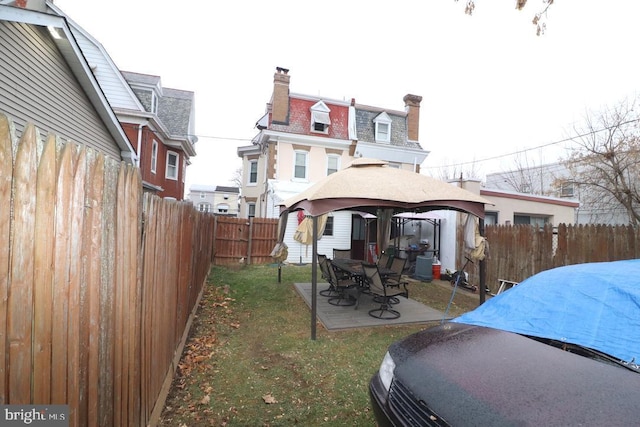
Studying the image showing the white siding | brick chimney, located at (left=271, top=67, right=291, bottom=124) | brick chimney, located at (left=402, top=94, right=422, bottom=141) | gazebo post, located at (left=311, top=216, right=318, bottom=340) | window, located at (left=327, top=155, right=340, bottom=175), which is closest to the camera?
gazebo post, located at (left=311, top=216, right=318, bottom=340)

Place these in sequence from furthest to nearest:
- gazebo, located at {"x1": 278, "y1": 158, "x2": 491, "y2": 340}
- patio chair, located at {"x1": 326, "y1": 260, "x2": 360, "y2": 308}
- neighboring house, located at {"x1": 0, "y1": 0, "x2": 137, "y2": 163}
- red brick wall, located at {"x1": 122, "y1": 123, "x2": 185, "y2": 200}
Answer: red brick wall, located at {"x1": 122, "y1": 123, "x2": 185, "y2": 200}, patio chair, located at {"x1": 326, "y1": 260, "x2": 360, "y2": 308}, neighboring house, located at {"x1": 0, "y1": 0, "x2": 137, "y2": 163}, gazebo, located at {"x1": 278, "y1": 158, "x2": 491, "y2": 340}

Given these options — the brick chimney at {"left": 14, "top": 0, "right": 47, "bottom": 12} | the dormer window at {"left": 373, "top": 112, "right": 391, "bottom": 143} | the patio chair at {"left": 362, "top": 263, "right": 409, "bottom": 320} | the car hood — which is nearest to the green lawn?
the patio chair at {"left": 362, "top": 263, "right": 409, "bottom": 320}

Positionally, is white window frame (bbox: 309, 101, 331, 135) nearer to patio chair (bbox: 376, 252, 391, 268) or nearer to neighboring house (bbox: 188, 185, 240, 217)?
patio chair (bbox: 376, 252, 391, 268)

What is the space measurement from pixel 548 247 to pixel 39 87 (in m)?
12.9

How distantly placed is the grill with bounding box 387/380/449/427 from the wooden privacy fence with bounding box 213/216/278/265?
11.6 metres

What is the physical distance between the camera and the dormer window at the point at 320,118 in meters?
16.6

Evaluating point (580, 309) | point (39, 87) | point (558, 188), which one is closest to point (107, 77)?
point (39, 87)

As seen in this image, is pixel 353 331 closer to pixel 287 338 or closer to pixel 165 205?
pixel 287 338

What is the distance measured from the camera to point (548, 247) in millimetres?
7422

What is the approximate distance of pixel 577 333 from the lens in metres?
2.20

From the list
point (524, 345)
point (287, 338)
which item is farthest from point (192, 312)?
point (524, 345)

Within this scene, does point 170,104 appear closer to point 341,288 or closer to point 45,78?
point 45,78

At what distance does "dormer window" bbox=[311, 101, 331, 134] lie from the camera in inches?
652

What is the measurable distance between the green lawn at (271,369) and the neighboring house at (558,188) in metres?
9.41
